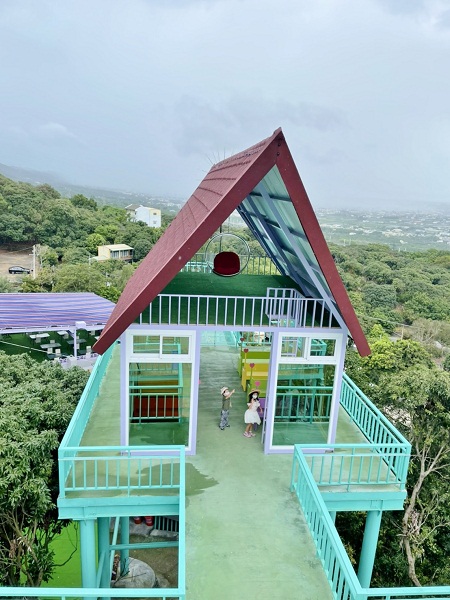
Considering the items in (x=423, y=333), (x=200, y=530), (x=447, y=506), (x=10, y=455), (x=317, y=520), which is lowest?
(x=423, y=333)

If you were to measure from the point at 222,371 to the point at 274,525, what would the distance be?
5.52 meters

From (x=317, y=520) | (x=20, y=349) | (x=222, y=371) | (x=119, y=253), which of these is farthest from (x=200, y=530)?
(x=119, y=253)

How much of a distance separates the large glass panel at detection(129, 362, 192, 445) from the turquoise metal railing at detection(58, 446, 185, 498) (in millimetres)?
486

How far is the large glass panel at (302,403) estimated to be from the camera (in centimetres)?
818

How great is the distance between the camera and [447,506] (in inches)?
408

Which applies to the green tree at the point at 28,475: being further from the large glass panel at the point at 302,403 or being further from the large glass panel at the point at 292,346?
the large glass panel at the point at 292,346

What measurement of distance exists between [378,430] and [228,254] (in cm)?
459

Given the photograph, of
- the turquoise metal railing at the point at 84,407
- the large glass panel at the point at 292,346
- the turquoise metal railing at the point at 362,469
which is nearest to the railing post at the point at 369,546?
the turquoise metal railing at the point at 362,469

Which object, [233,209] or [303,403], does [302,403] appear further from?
[233,209]

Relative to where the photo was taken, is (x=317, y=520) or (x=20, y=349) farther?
(x=20, y=349)

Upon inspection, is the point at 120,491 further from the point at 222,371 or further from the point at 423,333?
the point at 423,333

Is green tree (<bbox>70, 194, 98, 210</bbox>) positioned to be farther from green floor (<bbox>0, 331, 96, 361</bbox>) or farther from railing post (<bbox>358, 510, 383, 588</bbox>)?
railing post (<bbox>358, 510, 383, 588</bbox>)

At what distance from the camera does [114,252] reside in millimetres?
55344

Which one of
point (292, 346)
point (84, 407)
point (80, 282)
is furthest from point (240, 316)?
point (80, 282)
